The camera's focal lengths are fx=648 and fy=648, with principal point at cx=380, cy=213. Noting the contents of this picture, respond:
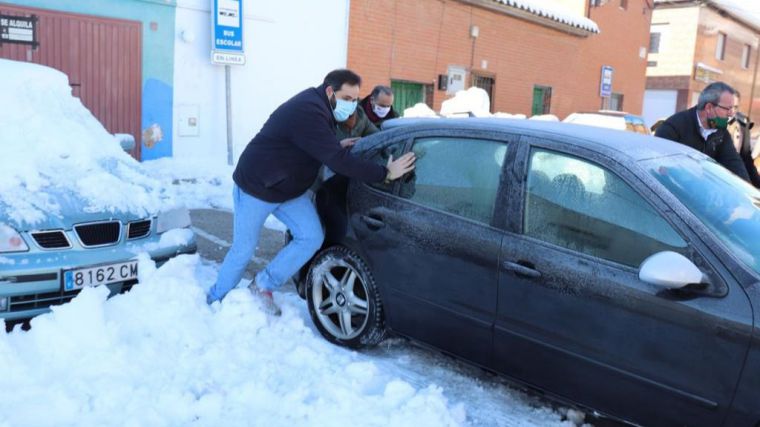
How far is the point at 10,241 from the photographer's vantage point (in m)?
3.61

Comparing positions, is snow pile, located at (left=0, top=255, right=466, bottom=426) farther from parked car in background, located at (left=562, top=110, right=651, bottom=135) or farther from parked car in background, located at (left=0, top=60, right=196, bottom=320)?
parked car in background, located at (left=562, top=110, right=651, bottom=135)

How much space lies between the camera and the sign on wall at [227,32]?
1027 cm

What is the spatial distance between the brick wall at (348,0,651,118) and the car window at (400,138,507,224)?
9619 millimetres

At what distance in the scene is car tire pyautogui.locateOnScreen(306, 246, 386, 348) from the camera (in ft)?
12.8

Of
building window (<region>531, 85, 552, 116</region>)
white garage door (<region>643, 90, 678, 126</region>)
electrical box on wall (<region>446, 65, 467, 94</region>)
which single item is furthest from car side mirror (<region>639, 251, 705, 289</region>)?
white garage door (<region>643, 90, 678, 126</region>)

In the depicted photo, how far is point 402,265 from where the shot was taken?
12.1ft

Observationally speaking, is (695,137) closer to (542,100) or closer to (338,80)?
(338,80)

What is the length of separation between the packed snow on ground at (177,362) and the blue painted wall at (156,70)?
5384 mm

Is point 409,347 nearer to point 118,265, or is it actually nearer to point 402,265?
point 402,265

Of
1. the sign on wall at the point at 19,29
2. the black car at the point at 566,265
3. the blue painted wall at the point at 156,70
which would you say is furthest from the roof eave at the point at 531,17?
the black car at the point at 566,265

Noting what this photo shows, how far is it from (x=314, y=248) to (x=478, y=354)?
49.8 inches

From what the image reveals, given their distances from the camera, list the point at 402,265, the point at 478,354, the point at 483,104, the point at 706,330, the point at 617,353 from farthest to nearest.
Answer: the point at 483,104 < the point at 402,265 < the point at 478,354 < the point at 617,353 < the point at 706,330

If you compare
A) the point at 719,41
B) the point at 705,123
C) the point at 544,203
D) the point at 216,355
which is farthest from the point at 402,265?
the point at 719,41

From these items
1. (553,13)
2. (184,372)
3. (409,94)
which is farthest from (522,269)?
(553,13)
